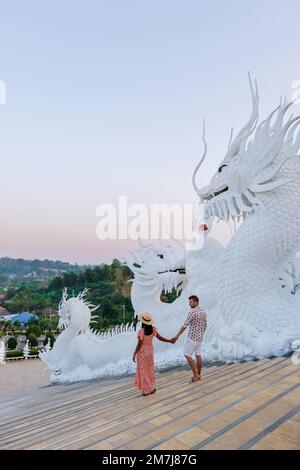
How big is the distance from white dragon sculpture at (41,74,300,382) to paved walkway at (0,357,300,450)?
1.59 feet

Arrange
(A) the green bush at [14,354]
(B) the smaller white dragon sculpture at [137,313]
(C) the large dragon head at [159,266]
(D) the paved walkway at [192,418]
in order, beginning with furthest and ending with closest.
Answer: (A) the green bush at [14,354]
(C) the large dragon head at [159,266]
(B) the smaller white dragon sculpture at [137,313]
(D) the paved walkway at [192,418]

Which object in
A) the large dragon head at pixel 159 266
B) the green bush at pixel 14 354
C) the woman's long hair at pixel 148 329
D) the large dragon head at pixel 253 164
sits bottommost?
the green bush at pixel 14 354

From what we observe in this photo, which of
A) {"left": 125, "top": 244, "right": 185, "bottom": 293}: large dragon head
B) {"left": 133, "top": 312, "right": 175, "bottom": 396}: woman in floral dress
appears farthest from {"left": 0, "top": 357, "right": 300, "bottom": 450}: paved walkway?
{"left": 125, "top": 244, "right": 185, "bottom": 293}: large dragon head

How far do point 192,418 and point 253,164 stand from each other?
3.45 metres

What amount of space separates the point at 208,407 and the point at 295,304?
2203 millimetres

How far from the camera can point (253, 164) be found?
14.7ft

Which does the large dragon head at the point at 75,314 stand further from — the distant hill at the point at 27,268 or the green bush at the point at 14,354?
the distant hill at the point at 27,268

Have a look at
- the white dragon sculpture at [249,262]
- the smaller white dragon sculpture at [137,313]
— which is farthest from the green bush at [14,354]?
the white dragon sculpture at [249,262]

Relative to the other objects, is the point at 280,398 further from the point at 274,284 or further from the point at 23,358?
the point at 23,358

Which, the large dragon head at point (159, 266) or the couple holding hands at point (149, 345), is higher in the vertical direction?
the large dragon head at point (159, 266)

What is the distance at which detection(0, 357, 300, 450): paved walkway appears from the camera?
1713mm

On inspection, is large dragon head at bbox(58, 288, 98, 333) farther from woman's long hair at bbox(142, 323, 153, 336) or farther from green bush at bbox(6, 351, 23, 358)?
green bush at bbox(6, 351, 23, 358)

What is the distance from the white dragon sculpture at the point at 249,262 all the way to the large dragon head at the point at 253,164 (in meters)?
0.01

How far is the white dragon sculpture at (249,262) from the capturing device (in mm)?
3740
